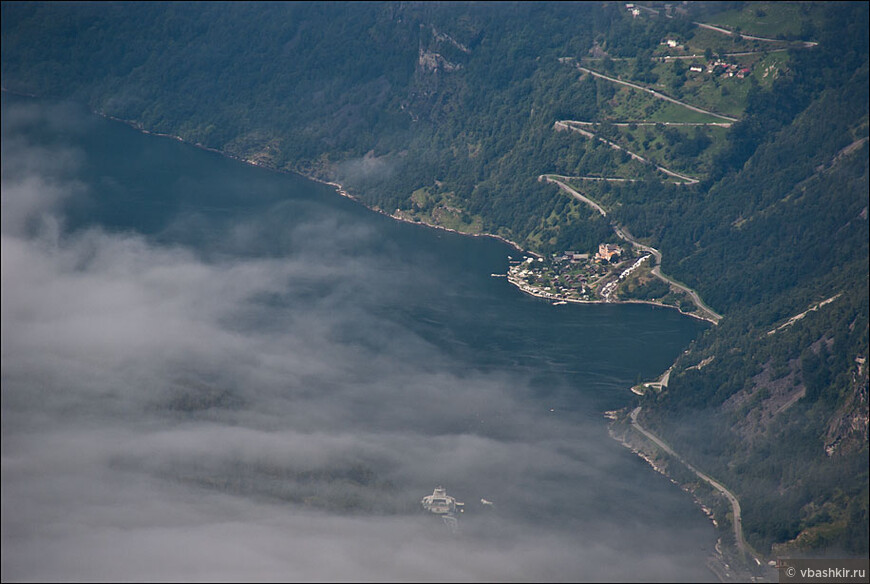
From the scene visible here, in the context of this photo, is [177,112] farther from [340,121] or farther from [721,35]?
[721,35]

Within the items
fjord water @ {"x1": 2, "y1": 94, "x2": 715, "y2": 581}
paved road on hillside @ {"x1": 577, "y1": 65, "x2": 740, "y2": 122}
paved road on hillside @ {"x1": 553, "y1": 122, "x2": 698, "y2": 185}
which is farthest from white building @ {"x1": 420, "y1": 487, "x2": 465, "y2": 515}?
paved road on hillside @ {"x1": 577, "y1": 65, "x2": 740, "y2": 122}

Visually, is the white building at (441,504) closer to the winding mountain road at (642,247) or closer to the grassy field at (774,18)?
the winding mountain road at (642,247)

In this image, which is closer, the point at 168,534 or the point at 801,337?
the point at 168,534

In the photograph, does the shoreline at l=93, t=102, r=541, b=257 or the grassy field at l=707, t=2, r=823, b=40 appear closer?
the shoreline at l=93, t=102, r=541, b=257

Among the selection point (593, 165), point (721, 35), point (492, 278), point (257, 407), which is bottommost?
point (257, 407)

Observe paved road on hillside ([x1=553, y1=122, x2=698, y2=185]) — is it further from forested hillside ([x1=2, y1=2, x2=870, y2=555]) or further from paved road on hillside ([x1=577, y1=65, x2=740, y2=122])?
paved road on hillside ([x1=577, y1=65, x2=740, y2=122])

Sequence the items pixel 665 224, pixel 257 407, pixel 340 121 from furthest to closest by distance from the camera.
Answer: pixel 340 121 → pixel 665 224 → pixel 257 407

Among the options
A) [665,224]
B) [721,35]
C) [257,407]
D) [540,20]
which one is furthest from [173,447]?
[540,20]

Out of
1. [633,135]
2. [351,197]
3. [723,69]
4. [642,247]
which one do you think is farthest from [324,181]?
[723,69]
